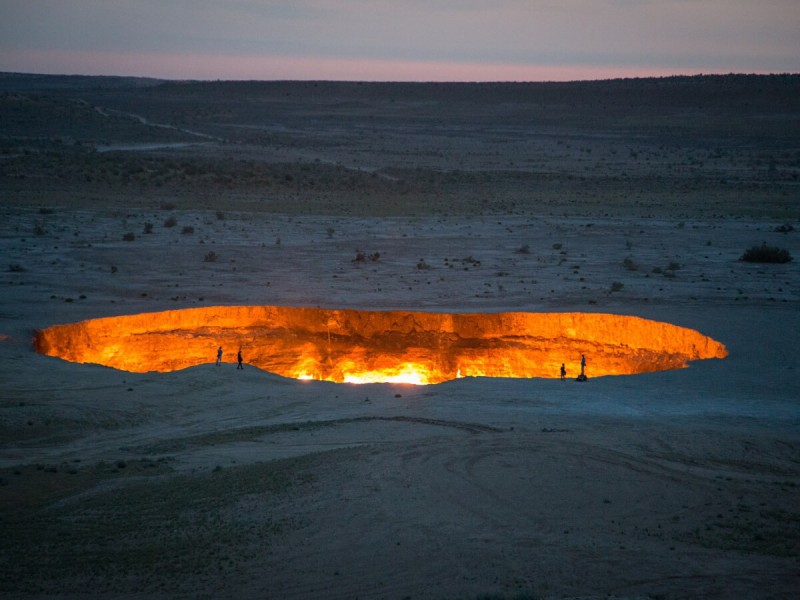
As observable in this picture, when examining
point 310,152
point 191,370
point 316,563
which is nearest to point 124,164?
point 310,152

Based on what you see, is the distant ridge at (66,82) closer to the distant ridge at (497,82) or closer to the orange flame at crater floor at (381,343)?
the distant ridge at (497,82)

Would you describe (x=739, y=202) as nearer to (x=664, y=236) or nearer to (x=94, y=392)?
(x=664, y=236)

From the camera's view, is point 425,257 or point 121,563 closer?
point 121,563

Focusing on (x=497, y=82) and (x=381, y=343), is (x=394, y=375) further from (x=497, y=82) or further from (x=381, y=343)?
(x=497, y=82)

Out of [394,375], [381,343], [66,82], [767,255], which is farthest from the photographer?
[66,82]

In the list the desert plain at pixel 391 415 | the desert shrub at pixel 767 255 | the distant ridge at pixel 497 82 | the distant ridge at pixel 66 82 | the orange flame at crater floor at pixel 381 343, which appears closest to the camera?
the desert plain at pixel 391 415

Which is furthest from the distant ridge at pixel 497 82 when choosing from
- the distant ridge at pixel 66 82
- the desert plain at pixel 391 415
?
the desert plain at pixel 391 415

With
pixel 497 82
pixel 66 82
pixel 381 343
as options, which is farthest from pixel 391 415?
pixel 66 82
